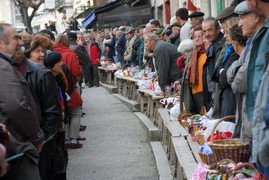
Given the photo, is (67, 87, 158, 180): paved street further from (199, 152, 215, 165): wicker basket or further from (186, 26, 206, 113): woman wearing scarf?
(199, 152, 215, 165): wicker basket

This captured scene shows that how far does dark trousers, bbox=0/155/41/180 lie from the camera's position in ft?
16.7

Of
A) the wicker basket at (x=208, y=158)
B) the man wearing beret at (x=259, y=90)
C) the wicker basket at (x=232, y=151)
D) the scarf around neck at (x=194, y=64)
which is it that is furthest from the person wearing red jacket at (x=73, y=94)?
the man wearing beret at (x=259, y=90)

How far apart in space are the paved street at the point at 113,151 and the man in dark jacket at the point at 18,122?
3840 mm

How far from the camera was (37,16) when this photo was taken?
73.3m

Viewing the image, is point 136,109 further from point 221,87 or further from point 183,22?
point 221,87

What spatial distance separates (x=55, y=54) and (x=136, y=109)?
8.16 m

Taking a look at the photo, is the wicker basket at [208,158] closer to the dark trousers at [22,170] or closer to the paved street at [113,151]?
the dark trousers at [22,170]

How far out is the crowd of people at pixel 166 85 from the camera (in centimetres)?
455

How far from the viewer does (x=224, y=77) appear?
22.5 feet

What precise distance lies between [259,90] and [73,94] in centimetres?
696

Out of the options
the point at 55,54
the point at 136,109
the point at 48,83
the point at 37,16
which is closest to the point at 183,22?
the point at 136,109

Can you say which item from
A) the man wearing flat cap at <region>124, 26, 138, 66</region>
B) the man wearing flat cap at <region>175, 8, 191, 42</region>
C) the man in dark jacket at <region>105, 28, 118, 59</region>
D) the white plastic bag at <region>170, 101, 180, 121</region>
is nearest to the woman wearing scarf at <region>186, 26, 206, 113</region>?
the white plastic bag at <region>170, 101, 180, 121</region>

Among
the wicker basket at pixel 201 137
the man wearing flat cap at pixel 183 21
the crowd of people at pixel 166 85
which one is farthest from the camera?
the man wearing flat cap at pixel 183 21

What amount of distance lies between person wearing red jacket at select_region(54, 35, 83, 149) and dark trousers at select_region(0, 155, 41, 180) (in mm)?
5650
